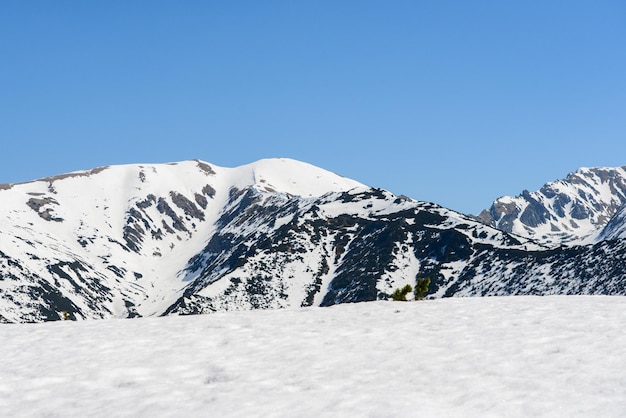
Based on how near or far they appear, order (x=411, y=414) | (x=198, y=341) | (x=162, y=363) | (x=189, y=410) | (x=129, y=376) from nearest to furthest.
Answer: (x=411, y=414) < (x=189, y=410) < (x=129, y=376) < (x=162, y=363) < (x=198, y=341)

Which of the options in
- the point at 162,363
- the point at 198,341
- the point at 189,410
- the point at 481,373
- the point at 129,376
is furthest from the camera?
the point at 198,341

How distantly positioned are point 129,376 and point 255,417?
191 inches

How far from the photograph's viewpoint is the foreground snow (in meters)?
13.1

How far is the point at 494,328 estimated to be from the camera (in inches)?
795

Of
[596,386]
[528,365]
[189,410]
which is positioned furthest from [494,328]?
[189,410]

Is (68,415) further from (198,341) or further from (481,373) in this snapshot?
(481,373)

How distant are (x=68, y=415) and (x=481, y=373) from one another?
9.15 meters

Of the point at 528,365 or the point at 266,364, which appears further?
the point at 266,364

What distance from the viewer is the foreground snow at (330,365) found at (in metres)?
13.1

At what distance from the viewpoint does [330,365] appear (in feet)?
53.6

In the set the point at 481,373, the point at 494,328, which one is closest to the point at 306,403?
the point at 481,373

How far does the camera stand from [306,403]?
43.4 ft

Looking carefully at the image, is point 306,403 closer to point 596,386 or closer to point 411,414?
point 411,414

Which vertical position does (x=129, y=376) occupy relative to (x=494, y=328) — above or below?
above
